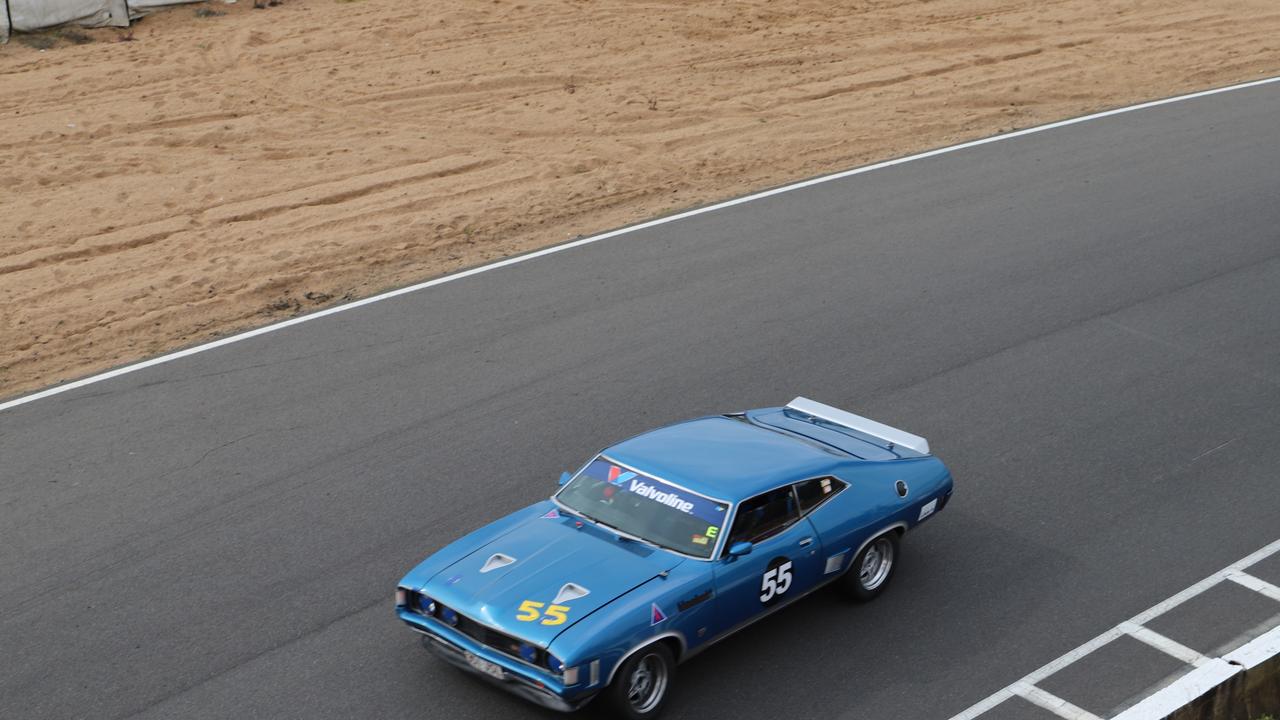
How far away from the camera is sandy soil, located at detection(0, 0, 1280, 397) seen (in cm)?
1420

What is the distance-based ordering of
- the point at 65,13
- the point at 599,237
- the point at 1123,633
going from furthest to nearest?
the point at 65,13 < the point at 599,237 < the point at 1123,633

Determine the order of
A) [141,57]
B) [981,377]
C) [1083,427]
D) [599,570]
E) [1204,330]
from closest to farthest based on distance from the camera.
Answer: [599,570], [1083,427], [981,377], [1204,330], [141,57]

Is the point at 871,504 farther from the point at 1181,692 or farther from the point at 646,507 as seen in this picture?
the point at 1181,692

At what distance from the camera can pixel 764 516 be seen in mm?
7848

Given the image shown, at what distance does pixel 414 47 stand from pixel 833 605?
16.2 metres

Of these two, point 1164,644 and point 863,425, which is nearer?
point 1164,644

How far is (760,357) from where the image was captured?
12000 mm

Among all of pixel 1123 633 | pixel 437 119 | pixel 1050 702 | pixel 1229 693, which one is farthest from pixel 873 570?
pixel 437 119

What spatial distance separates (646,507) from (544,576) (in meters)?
0.87

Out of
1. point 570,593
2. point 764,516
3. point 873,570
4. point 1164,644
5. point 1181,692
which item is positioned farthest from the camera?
point 873,570

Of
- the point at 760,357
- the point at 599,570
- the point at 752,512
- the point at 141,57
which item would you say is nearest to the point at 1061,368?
the point at 760,357

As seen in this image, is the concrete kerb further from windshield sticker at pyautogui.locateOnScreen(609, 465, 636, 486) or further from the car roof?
windshield sticker at pyautogui.locateOnScreen(609, 465, 636, 486)

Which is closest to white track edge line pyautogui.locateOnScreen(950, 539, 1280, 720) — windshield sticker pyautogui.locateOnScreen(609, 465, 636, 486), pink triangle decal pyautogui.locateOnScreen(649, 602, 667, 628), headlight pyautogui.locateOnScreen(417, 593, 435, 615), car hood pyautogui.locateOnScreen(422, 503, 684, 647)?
pink triangle decal pyautogui.locateOnScreen(649, 602, 667, 628)

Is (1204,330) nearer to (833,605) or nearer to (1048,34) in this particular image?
(833,605)
